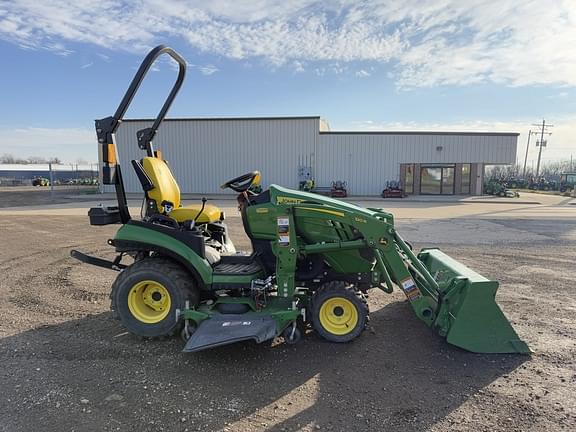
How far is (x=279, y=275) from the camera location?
147 inches

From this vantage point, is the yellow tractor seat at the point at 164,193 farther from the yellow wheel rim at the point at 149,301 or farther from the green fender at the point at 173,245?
the yellow wheel rim at the point at 149,301

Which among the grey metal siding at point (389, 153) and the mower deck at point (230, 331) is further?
the grey metal siding at point (389, 153)

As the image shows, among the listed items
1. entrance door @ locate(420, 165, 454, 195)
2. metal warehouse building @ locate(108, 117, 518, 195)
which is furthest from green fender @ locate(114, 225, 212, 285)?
entrance door @ locate(420, 165, 454, 195)

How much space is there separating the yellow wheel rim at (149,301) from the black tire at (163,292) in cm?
1

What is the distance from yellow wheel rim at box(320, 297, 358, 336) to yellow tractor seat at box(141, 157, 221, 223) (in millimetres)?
1624

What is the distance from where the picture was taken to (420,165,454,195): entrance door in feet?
89.4

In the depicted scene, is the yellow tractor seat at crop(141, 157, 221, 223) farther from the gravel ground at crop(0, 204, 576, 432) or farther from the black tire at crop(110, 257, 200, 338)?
the gravel ground at crop(0, 204, 576, 432)

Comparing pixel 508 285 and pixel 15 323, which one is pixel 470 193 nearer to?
pixel 508 285

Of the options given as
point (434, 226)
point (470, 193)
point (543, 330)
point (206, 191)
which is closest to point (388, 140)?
point (470, 193)

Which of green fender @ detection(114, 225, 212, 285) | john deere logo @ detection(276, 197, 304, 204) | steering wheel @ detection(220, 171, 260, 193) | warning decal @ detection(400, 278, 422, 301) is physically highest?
steering wheel @ detection(220, 171, 260, 193)

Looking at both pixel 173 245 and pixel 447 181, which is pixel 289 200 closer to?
pixel 173 245

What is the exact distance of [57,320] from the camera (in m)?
4.27

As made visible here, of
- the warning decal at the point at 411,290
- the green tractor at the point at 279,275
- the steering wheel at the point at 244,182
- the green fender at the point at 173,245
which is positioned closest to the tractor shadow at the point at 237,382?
the green tractor at the point at 279,275

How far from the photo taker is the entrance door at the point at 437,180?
89.4 feet
